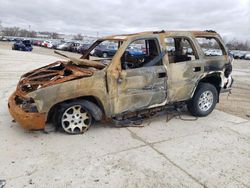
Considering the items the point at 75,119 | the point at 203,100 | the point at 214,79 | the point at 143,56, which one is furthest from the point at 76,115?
the point at 214,79

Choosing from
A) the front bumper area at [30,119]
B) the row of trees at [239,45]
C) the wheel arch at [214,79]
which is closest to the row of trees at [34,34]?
the row of trees at [239,45]

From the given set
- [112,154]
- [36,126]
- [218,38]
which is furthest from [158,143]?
[218,38]

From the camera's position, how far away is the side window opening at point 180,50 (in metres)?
5.86

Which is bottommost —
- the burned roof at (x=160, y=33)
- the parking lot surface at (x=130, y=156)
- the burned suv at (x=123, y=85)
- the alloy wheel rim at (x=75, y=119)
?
the parking lot surface at (x=130, y=156)

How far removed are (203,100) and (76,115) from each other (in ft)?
9.61

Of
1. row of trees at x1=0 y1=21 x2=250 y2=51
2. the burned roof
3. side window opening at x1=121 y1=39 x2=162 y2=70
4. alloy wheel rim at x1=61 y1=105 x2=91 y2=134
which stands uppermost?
row of trees at x1=0 y1=21 x2=250 y2=51

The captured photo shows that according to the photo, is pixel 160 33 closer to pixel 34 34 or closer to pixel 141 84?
pixel 141 84

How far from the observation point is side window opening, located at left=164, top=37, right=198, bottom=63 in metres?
5.86

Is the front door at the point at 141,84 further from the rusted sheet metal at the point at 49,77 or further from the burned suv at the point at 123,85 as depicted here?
the rusted sheet metal at the point at 49,77

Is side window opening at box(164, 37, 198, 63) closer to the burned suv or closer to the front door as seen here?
the burned suv

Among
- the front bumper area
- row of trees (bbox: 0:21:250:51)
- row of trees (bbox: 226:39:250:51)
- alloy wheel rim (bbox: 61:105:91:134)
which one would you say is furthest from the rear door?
row of trees (bbox: 226:39:250:51)

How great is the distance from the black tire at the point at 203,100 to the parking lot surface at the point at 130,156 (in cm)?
49

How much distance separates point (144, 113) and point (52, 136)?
72.7 inches

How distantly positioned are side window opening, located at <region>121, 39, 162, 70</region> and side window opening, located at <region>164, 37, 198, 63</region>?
1.18 feet
